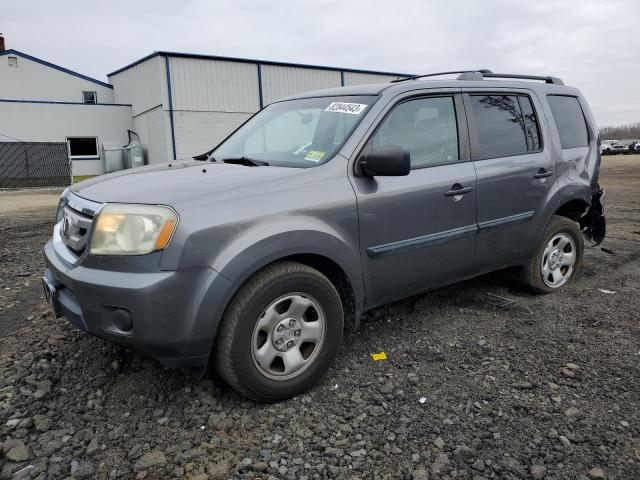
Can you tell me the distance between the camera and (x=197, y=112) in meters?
22.2

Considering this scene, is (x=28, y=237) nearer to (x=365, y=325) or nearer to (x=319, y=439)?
(x=365, y=325)

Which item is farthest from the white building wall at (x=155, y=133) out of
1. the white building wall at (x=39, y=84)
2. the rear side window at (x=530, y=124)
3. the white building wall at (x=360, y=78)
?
the rear side window at (x=530, y=124)

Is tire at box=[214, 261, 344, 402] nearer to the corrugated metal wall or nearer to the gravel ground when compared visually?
the gravel ground

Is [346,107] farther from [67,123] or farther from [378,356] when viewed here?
[67,123]

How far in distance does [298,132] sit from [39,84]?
999 inches

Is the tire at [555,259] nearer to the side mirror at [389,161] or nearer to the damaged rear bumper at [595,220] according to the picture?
the damaged rear bumper at [595,220]

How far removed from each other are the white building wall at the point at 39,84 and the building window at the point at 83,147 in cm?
266

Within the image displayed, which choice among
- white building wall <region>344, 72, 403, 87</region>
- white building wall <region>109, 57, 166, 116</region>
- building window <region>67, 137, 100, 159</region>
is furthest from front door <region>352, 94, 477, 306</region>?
building window <region>67, 137, 100, 159</region>

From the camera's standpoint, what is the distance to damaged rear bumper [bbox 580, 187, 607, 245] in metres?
5.19

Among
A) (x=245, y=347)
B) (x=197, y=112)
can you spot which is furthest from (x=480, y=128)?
(x=197, y=112)

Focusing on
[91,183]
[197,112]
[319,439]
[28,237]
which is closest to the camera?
[319,439]

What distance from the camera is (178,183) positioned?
285cm

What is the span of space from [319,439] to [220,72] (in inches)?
857

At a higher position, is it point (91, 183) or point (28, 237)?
point (91, 183)
